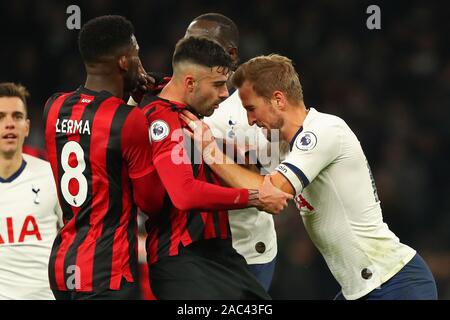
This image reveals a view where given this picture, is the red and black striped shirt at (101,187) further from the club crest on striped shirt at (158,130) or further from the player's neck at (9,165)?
the player's neck at (9,165)

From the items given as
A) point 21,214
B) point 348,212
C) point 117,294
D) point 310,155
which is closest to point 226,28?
point 310,155

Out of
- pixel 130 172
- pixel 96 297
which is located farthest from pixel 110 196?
pixel 96 297

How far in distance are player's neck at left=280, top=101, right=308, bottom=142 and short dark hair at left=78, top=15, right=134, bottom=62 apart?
865 millimetres

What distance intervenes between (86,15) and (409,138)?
13.9 ft

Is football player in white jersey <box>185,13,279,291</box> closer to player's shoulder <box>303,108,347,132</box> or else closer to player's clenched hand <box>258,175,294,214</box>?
player's shoulder <box>303,108,347,132</box>

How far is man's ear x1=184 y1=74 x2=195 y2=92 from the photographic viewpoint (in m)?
4.23

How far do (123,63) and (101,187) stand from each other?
2.00 feet

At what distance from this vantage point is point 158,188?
13.4ft

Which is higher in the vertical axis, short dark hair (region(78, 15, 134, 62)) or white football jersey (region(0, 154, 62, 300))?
short dark hair (region(78, 15, 134, 62))

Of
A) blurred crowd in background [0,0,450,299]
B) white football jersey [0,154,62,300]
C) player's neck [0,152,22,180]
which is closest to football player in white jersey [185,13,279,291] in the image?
white football jersey [0,154,62,300]

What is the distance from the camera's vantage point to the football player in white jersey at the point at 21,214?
5.61m

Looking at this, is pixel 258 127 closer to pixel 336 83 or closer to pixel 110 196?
pixel 110 196

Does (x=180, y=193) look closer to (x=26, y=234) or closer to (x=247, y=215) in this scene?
(x=247, y=215)

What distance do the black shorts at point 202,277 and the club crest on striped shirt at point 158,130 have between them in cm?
52
